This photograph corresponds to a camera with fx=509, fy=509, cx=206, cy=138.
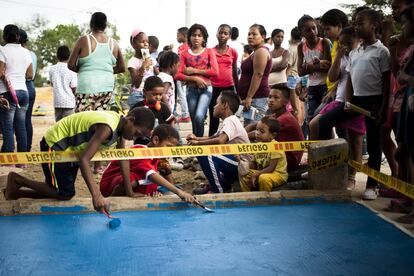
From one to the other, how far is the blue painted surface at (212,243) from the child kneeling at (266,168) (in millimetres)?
454

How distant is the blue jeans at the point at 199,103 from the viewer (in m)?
7.33

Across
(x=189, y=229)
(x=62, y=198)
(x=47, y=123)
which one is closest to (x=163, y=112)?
(x=62, y=198)

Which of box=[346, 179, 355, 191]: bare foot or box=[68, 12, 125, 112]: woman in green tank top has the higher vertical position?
box=[68, 12, 125, 112]: woman in green tank top

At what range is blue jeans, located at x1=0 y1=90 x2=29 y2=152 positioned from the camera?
6.73 meters

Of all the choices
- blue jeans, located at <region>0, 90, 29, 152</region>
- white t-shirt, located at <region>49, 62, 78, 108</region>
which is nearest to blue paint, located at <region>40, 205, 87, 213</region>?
blue jeans, located at <region>0, 90, 29, 152</region>

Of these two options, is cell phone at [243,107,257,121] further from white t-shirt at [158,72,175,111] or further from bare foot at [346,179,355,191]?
bare foot at [346,179,355,191]

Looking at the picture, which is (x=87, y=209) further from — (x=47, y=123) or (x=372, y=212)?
(x=47, y=123)

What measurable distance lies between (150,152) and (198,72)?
257 centimetres

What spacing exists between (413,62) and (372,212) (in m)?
1.41

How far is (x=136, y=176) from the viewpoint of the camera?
16.7 ft

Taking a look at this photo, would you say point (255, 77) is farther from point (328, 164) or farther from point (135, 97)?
point (328, 164)

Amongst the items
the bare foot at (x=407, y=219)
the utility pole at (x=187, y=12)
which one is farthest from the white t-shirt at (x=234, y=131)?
the utility pole at (x=187, y=12)

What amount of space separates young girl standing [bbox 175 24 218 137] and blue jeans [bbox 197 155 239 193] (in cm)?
185

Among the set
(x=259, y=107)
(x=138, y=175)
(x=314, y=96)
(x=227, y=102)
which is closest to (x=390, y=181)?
(x=227, y=102)
